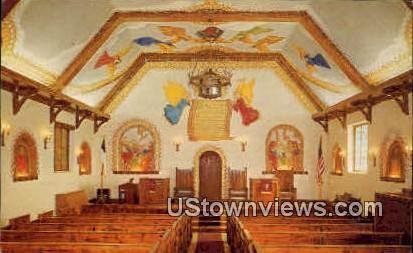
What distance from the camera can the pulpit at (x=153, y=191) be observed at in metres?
17.2

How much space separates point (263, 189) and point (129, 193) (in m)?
4.76

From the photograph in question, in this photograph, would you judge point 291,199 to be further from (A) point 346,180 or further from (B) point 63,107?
(B) point 63,107

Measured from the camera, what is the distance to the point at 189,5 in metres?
10.9

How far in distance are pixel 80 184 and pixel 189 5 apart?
7.61 m

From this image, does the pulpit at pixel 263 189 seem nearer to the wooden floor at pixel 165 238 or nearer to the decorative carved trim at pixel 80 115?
the wooden floor at pixel 165 238

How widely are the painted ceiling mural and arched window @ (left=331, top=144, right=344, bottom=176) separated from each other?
1.69 metres

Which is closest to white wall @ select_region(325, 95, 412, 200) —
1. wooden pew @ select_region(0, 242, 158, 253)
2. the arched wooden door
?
the arched wooden door

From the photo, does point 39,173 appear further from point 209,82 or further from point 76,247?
point 76,247

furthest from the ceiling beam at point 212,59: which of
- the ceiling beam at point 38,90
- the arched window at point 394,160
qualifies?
the arched window at point 394,160

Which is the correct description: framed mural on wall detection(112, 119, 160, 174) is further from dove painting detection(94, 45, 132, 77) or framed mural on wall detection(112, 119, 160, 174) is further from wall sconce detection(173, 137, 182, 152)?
dove painting detection(94, 45, 132, 77)

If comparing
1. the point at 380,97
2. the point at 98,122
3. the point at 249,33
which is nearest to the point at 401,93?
the point at 380,97

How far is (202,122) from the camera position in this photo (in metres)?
18.3

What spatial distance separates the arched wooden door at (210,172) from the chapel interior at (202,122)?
0.18 feet

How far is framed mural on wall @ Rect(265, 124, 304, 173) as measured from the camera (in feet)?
60.0
